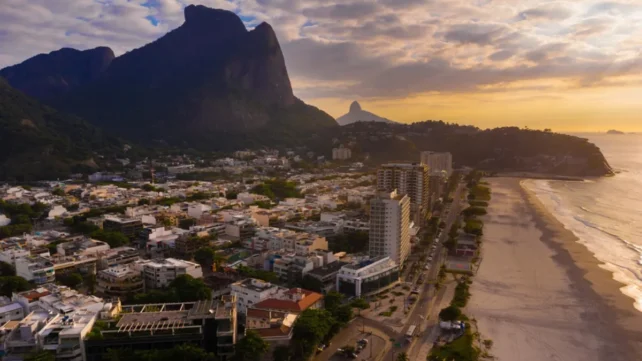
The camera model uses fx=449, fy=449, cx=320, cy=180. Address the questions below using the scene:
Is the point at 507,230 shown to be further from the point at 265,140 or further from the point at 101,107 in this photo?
the point at 101,107

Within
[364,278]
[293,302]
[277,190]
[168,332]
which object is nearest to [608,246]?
[364,278]

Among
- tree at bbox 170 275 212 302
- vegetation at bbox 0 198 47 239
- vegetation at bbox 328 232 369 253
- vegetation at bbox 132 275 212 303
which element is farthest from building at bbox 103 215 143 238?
vegetation at bbox 132 275 212 303

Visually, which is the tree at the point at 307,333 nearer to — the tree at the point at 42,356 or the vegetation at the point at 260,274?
the vegetation at the point at 260,274

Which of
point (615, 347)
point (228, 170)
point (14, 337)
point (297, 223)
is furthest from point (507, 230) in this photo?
point (228, 170)

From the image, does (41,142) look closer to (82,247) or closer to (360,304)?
(82,247)

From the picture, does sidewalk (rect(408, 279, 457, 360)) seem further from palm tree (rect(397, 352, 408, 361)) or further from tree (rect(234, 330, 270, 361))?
tree (rect(234, 330, 270, 361))

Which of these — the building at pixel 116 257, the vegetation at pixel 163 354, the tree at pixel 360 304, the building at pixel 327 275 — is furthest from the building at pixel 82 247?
the tree at pixel 360 304

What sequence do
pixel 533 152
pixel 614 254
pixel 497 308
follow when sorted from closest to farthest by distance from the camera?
pixel 497 308 < pixel 614 254 < pixel 533 152
